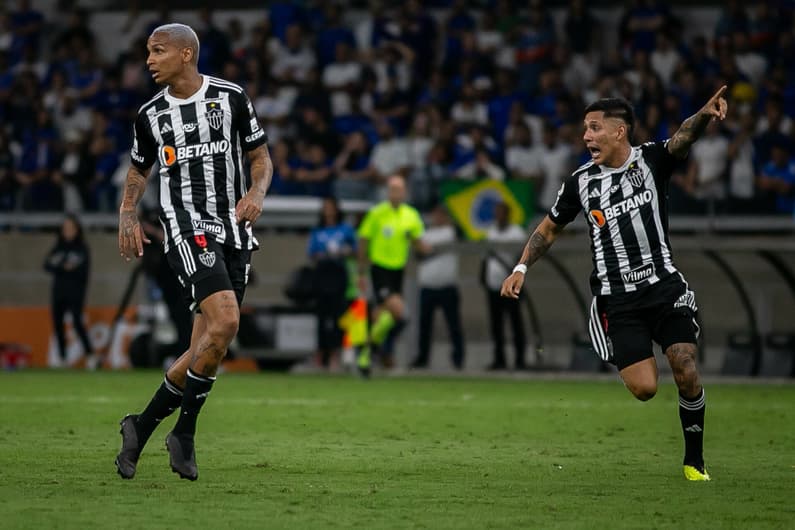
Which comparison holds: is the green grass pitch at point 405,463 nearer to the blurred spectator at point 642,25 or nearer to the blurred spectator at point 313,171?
the blurred spectator at point 313,171

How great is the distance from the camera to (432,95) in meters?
22.2

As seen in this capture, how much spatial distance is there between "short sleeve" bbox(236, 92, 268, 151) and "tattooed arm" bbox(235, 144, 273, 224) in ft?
0.13

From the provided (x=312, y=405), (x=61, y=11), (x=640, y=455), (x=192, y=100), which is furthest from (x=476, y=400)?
(x=61, y=11)

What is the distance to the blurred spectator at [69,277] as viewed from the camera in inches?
778

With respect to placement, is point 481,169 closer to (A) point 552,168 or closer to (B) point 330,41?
(A) point 552,168

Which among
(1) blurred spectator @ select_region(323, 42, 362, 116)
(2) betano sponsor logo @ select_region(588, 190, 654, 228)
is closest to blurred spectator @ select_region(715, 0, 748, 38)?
(1) blurred spectator @ select_region(323, 42, 362, 116)

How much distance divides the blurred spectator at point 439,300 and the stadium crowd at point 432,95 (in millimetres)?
1657

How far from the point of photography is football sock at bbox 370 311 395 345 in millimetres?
17547

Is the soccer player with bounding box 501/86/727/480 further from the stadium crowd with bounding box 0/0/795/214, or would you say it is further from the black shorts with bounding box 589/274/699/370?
the stadium crowd with bounding box 0/0/795/214

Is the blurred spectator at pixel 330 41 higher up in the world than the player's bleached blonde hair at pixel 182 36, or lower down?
higher up

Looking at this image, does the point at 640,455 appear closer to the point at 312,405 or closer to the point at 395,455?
the point at 395,455

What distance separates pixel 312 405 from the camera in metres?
13.1

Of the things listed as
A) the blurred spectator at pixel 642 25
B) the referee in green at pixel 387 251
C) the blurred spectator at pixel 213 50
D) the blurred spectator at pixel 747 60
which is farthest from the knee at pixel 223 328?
the blurred spectator at pixel 213 50

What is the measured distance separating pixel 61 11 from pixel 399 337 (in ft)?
36.1
